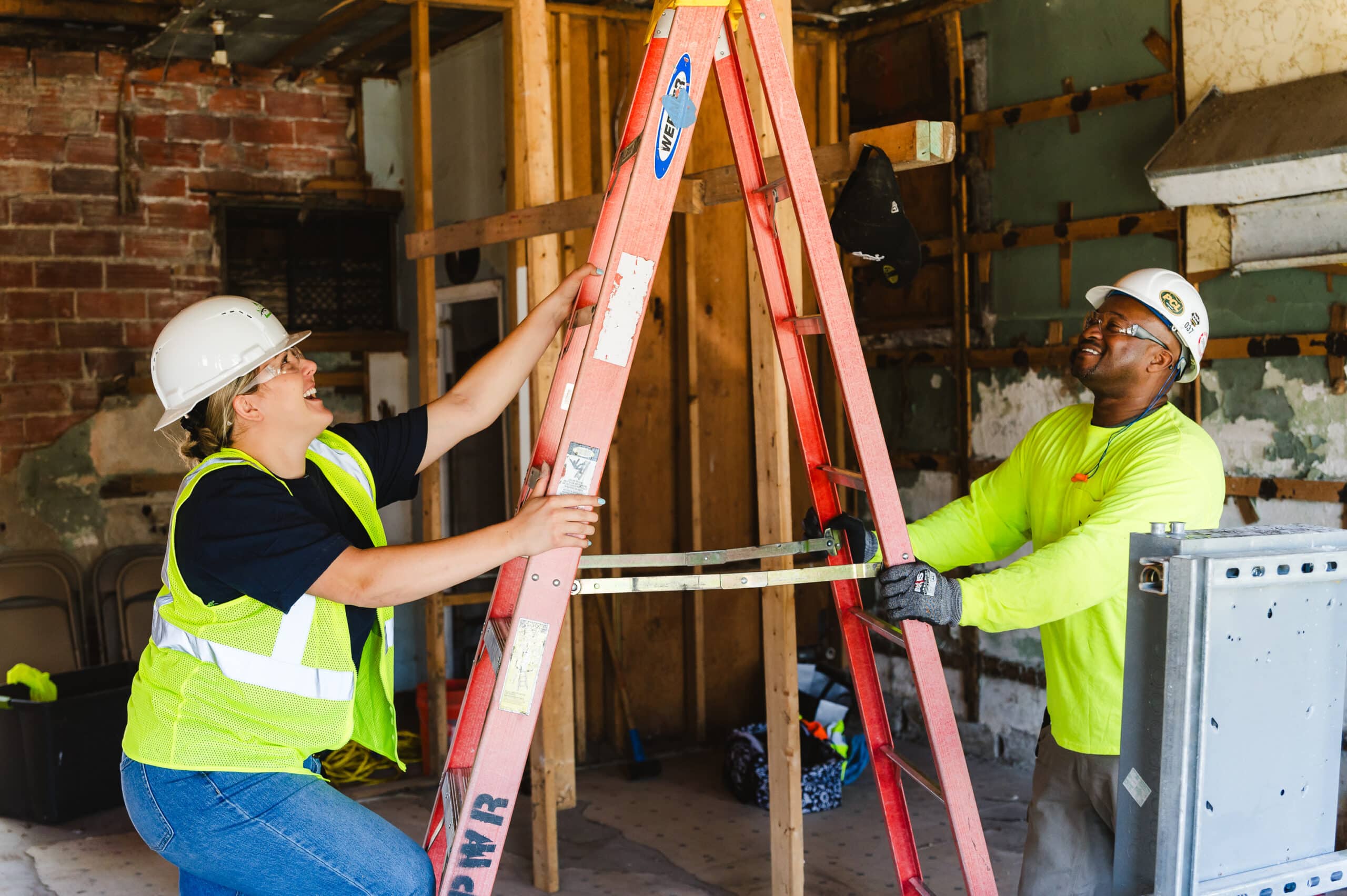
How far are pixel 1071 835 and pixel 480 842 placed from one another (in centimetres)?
124

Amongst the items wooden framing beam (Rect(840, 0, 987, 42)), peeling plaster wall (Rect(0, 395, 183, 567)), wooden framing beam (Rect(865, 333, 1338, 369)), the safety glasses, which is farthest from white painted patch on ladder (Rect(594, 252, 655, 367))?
peeling plaster wall (Rect(0, 395, 183, 567))

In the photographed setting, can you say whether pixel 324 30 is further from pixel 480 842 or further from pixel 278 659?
pixel 480 842

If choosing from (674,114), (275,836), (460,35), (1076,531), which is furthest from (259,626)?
(460,35)

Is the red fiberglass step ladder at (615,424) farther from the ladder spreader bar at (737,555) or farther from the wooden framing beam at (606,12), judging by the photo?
the wooden framing beam at (606,12)

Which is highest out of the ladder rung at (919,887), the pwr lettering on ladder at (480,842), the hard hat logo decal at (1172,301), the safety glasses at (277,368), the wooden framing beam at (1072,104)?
the wooden framing beam at (1072,104)

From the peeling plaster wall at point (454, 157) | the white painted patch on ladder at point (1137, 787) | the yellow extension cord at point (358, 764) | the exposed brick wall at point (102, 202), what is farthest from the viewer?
the exposed brick wall at point (102, 202)

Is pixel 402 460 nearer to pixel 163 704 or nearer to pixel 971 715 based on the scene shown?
pixel 163 704

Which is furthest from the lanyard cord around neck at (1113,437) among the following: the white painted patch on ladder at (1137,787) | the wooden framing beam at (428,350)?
the wooden framing beam at (428,350)

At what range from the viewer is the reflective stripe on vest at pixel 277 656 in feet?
6.31

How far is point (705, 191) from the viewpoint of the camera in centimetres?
308

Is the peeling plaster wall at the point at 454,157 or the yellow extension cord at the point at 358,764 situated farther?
the peeling plaster wall at the point at 454,157

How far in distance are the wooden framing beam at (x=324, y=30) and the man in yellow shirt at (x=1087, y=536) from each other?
3.42m

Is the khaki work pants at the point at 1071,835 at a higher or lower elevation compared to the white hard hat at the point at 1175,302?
lower

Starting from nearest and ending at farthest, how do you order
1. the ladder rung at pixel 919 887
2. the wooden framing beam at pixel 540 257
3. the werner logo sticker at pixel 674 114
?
the werner logo sticker at pixel 674 114, the ladder rung at pixel 919 887, the wooden framing beam at pixel 540 257
